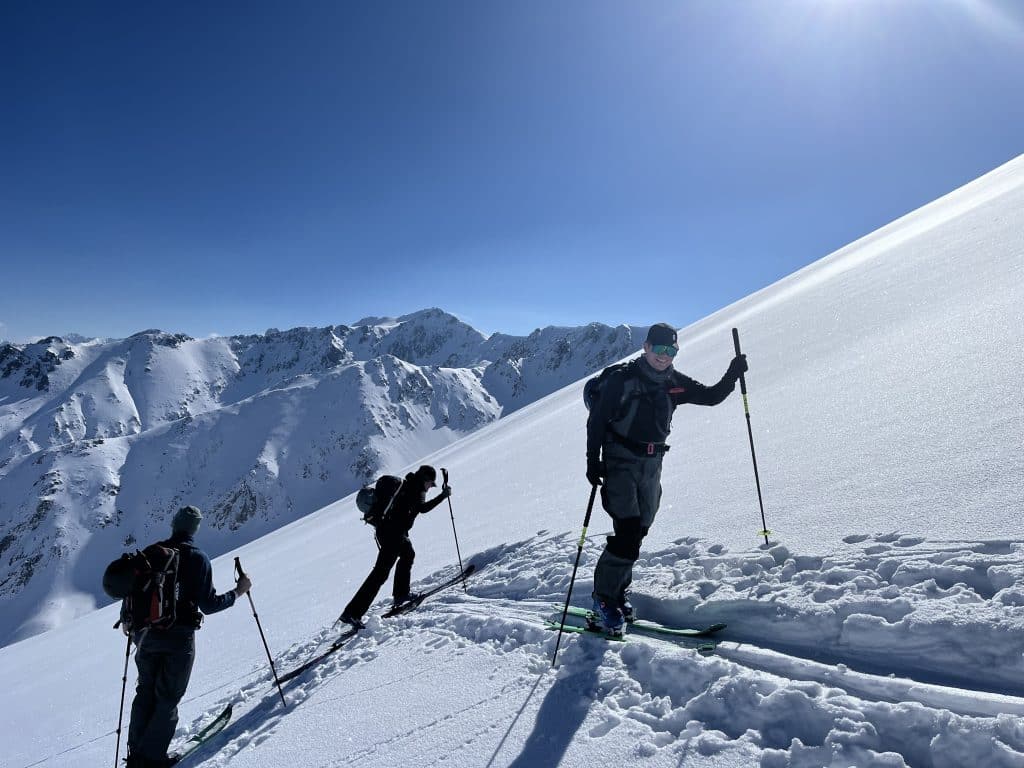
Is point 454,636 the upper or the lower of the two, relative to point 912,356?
lower

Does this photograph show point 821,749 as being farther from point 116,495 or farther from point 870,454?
point 116,495

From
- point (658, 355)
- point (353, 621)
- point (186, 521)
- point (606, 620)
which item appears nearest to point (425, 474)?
point (353, 621)

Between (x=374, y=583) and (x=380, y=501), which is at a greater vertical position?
(x=380, y=501)

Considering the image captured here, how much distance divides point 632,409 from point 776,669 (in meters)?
2.28

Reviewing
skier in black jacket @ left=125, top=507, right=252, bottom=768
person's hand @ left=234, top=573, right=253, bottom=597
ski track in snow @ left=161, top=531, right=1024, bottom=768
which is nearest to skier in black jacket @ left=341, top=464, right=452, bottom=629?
ski track in snow @ left=161, top=531, right=1024, bottom=768

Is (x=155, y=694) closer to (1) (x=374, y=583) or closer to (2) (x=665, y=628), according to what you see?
(1) (x=374, y=583)

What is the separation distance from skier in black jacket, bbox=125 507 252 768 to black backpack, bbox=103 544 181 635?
0.12 m

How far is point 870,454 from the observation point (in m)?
Answer: 6.11

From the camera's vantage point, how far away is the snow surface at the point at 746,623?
324 centimetres

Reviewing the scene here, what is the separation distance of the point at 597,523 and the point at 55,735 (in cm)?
785

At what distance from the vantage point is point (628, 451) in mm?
5113

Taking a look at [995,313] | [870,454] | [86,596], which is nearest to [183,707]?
[870,454]

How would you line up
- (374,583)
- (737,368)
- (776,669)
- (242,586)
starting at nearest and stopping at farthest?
(776,669)
(242,586)
(737,368)
(374,583)

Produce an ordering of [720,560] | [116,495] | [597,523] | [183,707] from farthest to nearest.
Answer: [116,495], [597,523], [183,707], [720,560]
